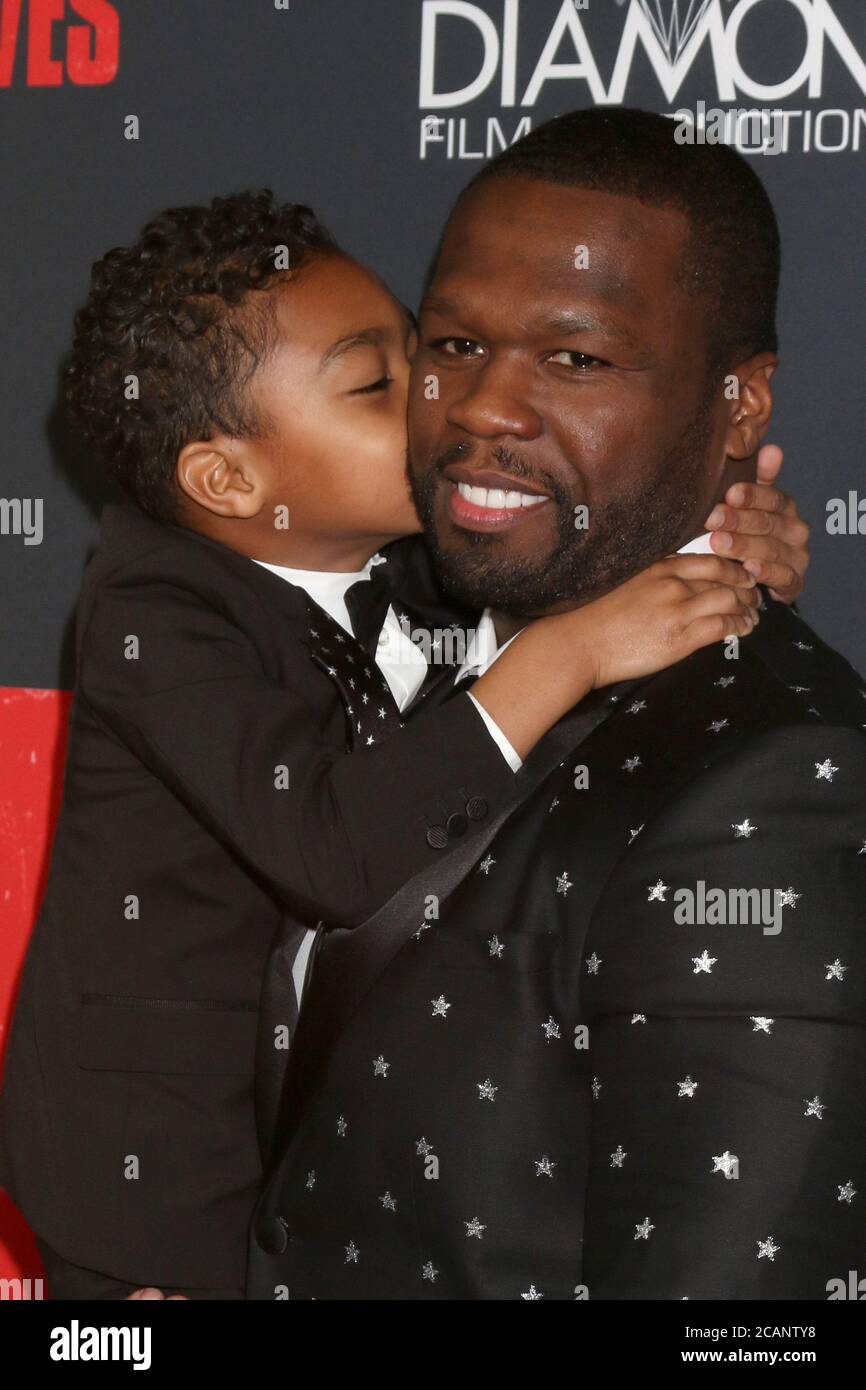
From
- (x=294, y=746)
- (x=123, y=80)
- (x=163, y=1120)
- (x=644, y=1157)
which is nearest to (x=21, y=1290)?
(x=163, y=1120)

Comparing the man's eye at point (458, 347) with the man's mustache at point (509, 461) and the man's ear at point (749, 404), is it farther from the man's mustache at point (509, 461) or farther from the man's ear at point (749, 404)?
the man's ear at point (749, 404)

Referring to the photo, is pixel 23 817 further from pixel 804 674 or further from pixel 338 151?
Answer: pixel 804 674

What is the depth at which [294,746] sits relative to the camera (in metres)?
1.34

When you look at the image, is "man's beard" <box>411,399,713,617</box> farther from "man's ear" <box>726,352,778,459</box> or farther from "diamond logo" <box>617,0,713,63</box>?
"diamond logo" <box>617,0,713,63</box>

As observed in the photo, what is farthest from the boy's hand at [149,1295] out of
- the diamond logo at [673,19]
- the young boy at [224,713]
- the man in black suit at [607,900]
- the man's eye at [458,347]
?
the diamond logo at [673,19]

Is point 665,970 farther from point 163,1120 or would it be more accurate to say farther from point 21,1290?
point 21,1290

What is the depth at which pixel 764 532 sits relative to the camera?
53.1 inches

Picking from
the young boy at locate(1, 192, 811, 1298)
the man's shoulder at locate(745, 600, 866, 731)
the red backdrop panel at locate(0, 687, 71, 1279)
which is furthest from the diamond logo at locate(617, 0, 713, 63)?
the red backdrop panel at locate(0, 687, 71, 1279)

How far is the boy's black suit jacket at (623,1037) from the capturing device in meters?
1.00

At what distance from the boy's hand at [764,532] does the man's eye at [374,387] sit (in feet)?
1.20

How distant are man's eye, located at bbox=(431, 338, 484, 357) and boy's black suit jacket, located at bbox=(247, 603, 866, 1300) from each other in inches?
11.2

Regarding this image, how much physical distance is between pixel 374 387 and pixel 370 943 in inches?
22.6

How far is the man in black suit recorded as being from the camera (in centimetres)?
100

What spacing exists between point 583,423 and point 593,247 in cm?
12
